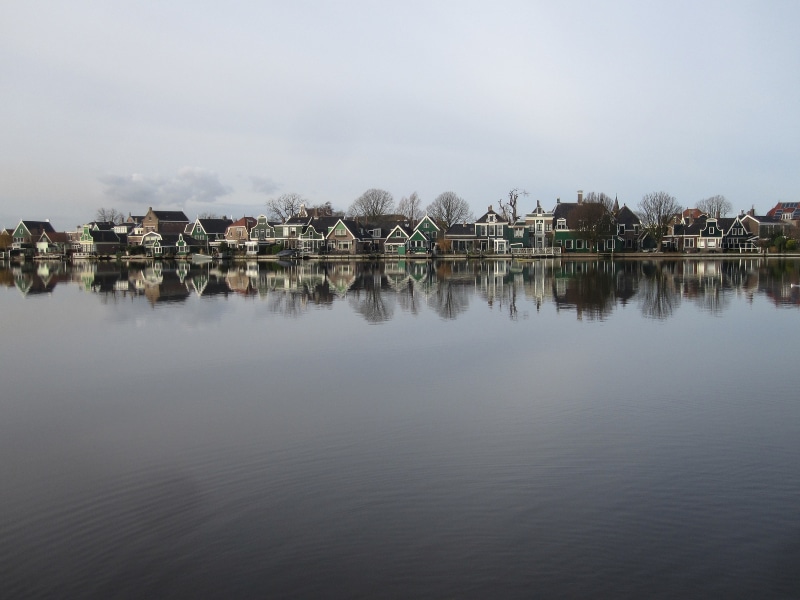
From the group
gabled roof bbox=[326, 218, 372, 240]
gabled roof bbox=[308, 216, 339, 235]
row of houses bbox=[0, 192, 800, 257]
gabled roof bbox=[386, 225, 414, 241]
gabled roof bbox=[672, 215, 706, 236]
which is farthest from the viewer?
gabled roof bbox=[308, 216, 339, 235]

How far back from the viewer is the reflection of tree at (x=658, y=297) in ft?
73.7

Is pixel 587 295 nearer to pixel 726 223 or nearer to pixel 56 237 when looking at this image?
pixel 726 223

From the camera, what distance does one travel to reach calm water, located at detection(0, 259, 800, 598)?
567 cm

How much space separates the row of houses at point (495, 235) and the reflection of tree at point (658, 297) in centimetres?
3866

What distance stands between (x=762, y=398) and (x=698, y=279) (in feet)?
98.1

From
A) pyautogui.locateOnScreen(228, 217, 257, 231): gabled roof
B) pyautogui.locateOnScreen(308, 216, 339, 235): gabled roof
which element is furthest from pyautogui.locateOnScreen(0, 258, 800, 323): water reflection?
pyautogui.locateOnScreen(228, 217, 257, 231): gabled roof

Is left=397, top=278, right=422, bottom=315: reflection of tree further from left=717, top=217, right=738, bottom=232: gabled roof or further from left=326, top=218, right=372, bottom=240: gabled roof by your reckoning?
left=717, top=217, right=738, bottom=232: gabled roof

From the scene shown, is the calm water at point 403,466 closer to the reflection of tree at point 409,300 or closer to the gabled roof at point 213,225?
the reflection of tree at point 409,300

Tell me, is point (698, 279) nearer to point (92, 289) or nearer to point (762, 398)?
point (762, 398)

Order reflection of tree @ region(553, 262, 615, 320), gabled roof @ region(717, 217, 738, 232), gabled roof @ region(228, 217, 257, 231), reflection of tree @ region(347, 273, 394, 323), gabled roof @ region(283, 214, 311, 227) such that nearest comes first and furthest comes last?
reflection of tree @ region(347, 273, 394, 323)
reflection of tree @ region(553, 262, 615, 320)
gabled roof @ region(717, 217, 738, 232)
gabled roof @ region(283, 214, 311, 227)
gabled roof @ region(228, 217, 257, 231)

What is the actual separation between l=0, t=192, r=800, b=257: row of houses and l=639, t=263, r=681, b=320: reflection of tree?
127ft

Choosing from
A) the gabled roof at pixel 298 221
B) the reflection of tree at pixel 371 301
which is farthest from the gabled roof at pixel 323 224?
the reflection of tree at pixel 371 301

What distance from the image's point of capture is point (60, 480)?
305 inches

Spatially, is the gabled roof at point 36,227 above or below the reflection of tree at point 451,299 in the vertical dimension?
above
